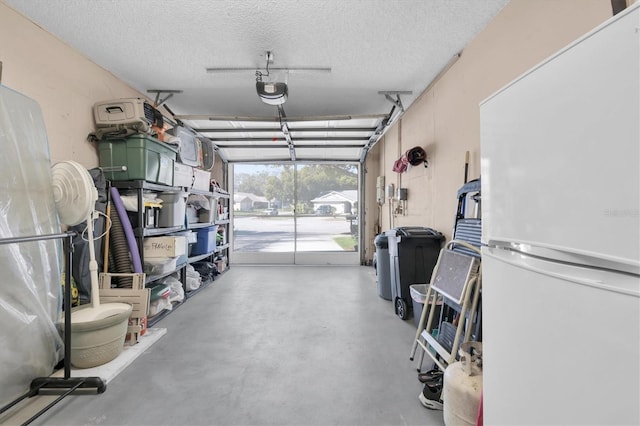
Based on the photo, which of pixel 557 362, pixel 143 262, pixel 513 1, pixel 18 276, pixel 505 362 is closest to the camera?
pixel 557 362

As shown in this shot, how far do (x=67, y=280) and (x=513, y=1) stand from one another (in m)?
3.68

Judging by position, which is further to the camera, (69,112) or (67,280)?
(69,112)

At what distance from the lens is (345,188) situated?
21.4ft

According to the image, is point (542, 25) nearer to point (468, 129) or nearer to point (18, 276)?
point (468, 129)

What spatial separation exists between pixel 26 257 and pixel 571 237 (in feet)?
9.37

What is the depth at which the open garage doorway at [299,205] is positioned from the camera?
642 centimetres

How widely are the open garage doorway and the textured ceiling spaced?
3.05 metres

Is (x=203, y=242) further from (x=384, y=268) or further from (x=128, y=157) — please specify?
(x=384, y=268)

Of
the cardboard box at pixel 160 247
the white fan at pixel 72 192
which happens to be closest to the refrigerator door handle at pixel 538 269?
the white fan at pixel 72 192

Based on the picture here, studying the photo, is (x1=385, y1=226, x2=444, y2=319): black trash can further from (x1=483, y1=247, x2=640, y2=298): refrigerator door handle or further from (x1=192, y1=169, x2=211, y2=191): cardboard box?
(x1=192, y1=169, x2=211, y2=191): cardboard box

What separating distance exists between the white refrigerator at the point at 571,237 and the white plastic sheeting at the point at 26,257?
8.73 ft

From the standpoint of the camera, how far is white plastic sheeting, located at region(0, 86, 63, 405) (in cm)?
Answer: 168

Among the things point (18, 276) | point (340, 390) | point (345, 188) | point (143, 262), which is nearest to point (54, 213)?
point (18, 276)

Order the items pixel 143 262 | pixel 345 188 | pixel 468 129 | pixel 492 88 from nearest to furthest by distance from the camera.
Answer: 1. pixel 492 88
2. pixel 468 129
3. pixel 143 262
4. pixel 345 188
